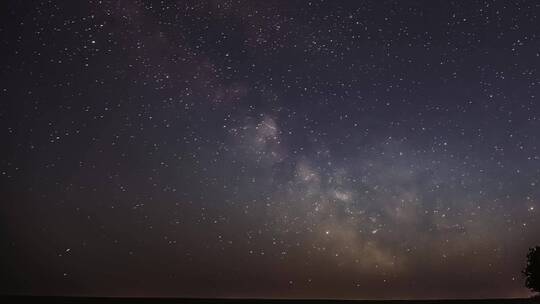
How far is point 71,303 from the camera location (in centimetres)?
7712

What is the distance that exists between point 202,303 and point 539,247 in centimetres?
5260

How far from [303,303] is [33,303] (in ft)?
267

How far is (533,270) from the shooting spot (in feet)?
172

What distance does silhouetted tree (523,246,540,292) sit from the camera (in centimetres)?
5191

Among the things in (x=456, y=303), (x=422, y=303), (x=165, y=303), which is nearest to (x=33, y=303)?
(x=165, y=303)

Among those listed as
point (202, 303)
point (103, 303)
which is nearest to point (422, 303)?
point (202, 303)

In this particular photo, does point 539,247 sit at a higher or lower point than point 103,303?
higher

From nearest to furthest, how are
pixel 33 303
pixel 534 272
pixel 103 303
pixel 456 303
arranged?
pixel 534 272
pixel 33 303
pixel 103 303
pixel 456 303

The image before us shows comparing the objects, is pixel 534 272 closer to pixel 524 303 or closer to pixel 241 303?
pixel 524 303

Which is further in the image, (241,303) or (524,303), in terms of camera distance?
(241,303)

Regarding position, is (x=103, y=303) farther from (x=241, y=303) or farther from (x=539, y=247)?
(x=539, y=247)

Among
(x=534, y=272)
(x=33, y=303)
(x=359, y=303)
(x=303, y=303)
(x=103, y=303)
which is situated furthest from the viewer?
(x=303, y=303)

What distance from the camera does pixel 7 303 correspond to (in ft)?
213

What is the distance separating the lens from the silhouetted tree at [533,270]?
51.9m
